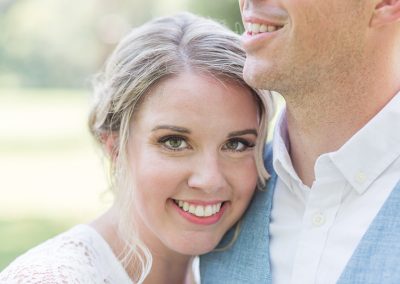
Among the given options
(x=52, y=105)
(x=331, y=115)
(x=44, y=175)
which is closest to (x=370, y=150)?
(x=331, y=115)

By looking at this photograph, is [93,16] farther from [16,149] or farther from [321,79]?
[321,79]

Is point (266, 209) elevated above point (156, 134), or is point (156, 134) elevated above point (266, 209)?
point (156, 134)

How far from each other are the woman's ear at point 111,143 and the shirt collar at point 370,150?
816 mm

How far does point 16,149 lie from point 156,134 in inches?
490

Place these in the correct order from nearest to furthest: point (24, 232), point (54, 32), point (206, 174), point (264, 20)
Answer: point (264, 20), point (206, 174), point (24, 232), point (54, 32)

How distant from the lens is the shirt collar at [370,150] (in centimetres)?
220

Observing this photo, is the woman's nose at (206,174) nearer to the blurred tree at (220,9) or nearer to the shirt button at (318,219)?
the shirt button at (318,219)

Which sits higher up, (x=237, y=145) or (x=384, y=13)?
(x=384, y=13)

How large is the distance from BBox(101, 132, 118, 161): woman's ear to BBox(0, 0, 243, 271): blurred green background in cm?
12

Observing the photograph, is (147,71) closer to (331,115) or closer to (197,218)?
(197,218)

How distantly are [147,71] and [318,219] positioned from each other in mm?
743

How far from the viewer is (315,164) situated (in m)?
2.31

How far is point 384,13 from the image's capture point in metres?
2.26

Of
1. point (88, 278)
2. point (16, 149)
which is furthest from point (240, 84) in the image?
point (16, 149)
